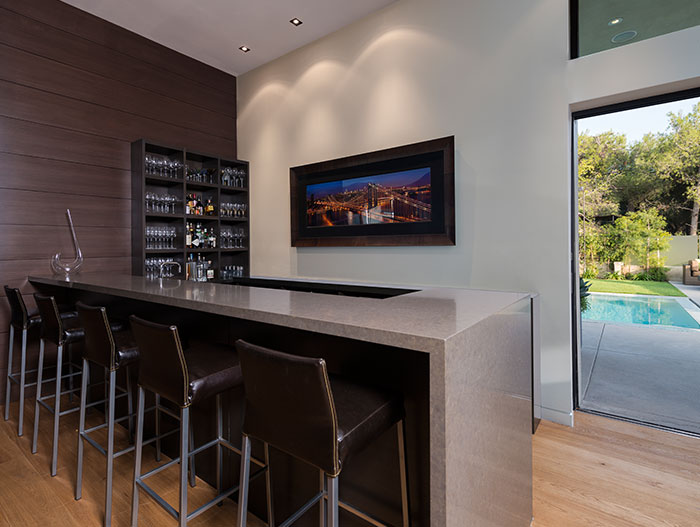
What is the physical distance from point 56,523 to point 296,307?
1521 millimetres

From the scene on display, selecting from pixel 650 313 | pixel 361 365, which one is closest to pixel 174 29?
pixel 361 365

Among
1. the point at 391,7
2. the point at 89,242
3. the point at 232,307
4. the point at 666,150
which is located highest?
the point at 391,7

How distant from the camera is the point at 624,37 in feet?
7.89

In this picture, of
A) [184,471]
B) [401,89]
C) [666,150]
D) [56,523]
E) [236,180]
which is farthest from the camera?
[236,180]

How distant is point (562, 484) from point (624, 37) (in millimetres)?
2643

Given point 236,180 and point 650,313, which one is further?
point 236,180

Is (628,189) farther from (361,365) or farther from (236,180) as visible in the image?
(236,180)

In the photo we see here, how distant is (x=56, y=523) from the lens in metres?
1.70

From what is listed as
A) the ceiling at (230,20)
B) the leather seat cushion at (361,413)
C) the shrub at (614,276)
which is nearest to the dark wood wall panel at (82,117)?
the ceiling at (230,20)

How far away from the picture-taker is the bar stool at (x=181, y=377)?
4.42ft

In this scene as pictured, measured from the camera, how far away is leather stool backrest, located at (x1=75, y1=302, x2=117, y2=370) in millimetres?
1694

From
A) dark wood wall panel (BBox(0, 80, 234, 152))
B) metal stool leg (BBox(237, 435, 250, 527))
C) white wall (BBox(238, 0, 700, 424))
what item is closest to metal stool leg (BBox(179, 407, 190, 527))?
metal stool leg (BBox(237, 435, 250, 527))

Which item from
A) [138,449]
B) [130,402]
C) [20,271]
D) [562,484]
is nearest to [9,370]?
[20,271]

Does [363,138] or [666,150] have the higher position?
[363,138]
